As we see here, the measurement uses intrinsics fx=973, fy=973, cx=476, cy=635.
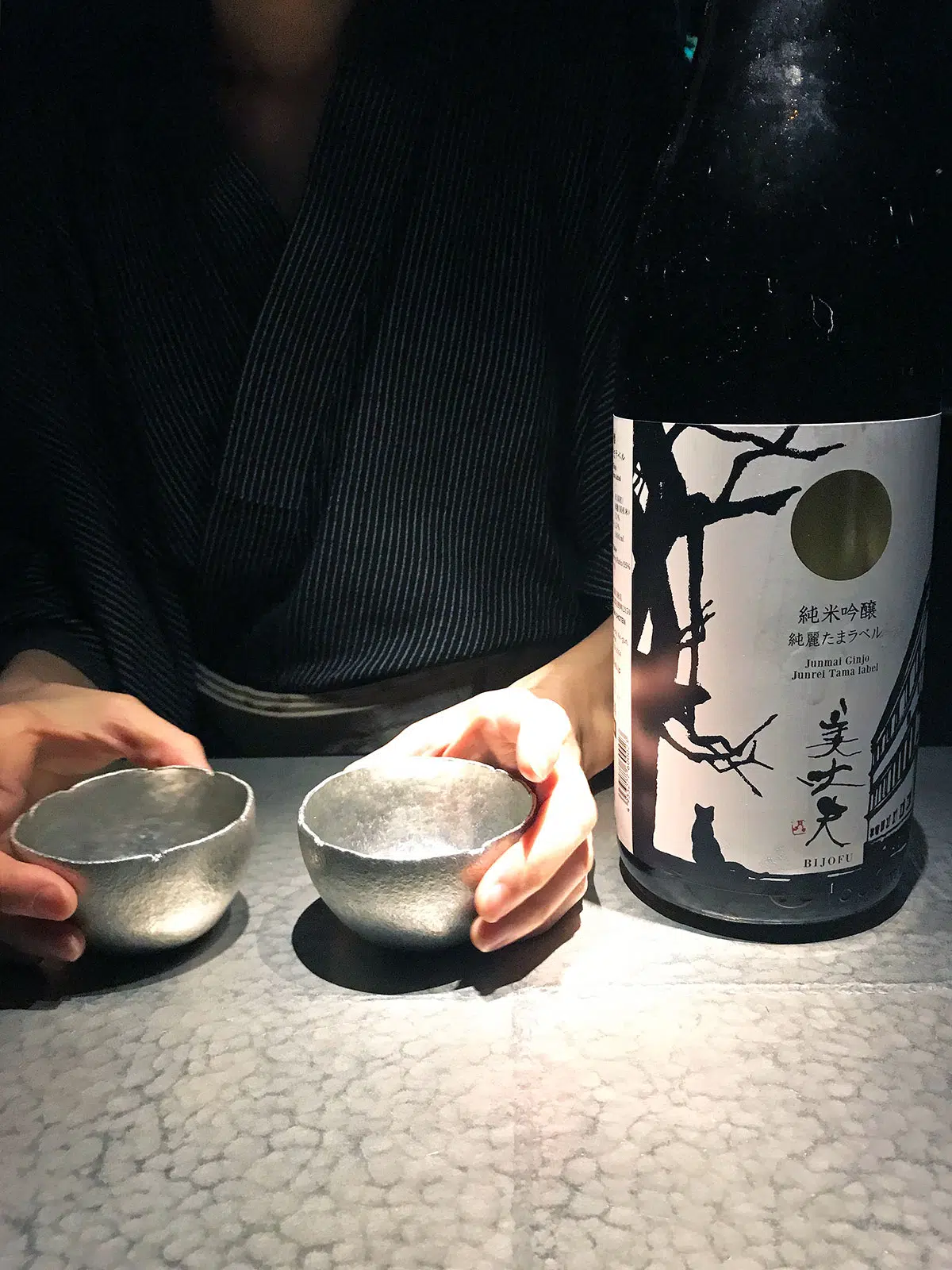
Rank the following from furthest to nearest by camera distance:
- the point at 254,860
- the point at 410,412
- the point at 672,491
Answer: the point at 410,412 < the point at 254,860 < the point at 672,491

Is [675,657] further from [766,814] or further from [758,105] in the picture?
[758,105]

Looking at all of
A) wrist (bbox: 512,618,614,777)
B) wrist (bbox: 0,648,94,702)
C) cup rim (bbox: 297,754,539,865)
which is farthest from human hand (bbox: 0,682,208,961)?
wrist (bbox: 512,618,614,777)

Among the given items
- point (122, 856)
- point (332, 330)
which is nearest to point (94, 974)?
point (122, 856)

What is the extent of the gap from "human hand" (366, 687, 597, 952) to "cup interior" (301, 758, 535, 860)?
0.06 feet

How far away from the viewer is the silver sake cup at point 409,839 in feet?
1.21

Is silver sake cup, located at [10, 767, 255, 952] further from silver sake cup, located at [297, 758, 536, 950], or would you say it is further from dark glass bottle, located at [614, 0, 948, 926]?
dark glass bottle, located at [614, 0, 948, 926]

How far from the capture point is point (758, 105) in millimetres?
447

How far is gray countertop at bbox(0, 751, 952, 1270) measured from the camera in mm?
281

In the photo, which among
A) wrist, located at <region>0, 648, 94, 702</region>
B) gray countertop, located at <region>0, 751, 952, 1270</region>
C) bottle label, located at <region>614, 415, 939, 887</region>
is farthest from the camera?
wrist, located at <region>0, 648, 94, 702</region>

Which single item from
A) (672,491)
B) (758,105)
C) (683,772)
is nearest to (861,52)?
(758,105)

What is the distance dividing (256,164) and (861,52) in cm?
40

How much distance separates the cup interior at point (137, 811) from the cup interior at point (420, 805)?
0.16ft

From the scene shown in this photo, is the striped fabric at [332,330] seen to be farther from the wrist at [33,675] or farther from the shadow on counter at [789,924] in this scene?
the shadow on counter at [789,924]

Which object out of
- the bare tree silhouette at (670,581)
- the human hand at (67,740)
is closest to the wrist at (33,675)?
the human hand at (67,740)
